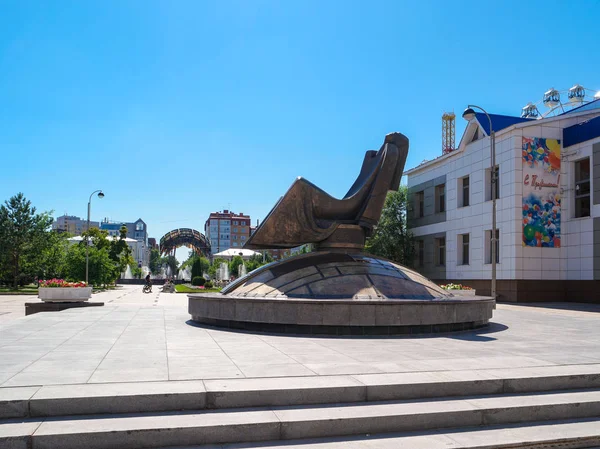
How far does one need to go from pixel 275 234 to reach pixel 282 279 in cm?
123

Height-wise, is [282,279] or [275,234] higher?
[275,234]

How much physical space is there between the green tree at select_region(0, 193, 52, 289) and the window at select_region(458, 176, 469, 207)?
32.6 metres

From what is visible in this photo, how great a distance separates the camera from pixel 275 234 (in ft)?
Result: 40.9

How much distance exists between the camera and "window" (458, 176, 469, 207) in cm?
3198

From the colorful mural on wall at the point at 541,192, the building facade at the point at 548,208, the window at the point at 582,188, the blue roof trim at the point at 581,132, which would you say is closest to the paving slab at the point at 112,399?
the building facade at the point at 548,208

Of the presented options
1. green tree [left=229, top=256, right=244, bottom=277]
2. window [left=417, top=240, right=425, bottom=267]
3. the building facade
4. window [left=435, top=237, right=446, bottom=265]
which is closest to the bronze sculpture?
the building facade

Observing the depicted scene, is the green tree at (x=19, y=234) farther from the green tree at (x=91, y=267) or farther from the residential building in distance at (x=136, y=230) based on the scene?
the residential building in distance at (x=136, y=230)

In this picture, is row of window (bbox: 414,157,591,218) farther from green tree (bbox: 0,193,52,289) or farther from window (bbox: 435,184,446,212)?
green tree (bbox: 0,193,52,289)

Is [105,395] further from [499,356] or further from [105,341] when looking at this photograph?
[499,356]

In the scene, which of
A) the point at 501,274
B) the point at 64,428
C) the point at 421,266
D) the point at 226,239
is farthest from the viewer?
the point at 226,239

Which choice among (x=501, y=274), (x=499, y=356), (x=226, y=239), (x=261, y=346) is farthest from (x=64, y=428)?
(x=226, y=239)

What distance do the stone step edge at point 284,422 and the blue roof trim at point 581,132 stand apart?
2288 cm

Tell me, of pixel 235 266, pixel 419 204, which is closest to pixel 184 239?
pixel 235 266

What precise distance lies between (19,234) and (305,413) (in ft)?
136
